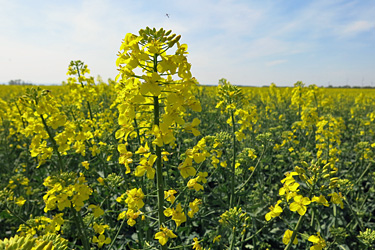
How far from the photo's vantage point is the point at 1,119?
673cm

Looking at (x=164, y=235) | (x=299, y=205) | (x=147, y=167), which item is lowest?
(x=164, y=235)

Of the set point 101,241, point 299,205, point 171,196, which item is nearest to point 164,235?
point 171,196

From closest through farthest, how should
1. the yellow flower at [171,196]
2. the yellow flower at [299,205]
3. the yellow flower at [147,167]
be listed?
the yellow flower at [147,167] < the yellow flower at [299,205] < the yellow flower at [171,196]

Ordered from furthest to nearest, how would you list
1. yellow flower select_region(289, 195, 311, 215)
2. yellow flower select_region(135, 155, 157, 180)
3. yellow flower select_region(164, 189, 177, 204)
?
yellow flower select_region(164, 189, 177, 204) → yellow flower select_region(289, 195, 311, 215) → yellow flower select_region(135, 155, 157, 180)

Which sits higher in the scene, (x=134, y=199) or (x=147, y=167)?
(x=147, y=167)

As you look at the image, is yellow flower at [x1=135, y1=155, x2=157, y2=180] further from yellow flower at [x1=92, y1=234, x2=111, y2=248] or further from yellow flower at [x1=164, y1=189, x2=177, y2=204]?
yellow flower at [x1=92, y1=234, x2=111, y2=248]

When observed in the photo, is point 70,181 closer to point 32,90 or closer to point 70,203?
point 70,203

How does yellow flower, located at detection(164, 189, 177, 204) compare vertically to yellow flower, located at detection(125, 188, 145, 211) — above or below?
below

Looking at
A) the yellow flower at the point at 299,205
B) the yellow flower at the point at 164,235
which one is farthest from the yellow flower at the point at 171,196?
the yellow flower at the point at 299,205

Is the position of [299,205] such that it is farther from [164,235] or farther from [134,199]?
[134,199]

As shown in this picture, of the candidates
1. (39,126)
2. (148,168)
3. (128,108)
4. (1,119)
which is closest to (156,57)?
(128,108)

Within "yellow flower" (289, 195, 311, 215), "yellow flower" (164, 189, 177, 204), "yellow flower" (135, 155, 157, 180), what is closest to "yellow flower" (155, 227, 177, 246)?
"yellow flower" (164, 189, 177, 204)

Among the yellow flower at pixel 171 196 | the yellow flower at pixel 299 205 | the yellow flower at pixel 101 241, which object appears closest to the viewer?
the yellow flower at pixel 299 205

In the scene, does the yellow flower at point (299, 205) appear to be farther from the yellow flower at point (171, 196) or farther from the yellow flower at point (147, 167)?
the yellow flower at point (147, 167)
